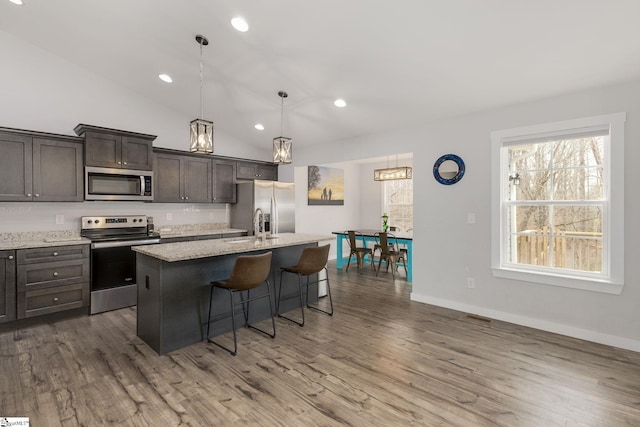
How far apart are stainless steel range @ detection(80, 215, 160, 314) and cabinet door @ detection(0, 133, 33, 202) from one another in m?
0.76

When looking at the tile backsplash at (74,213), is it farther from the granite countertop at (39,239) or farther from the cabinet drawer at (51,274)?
the cabinet drawer at (51,274)

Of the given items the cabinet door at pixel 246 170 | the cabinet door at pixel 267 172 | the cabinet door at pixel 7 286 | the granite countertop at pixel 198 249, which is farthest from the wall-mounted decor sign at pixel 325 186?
the cabinet door at pixel 7 286

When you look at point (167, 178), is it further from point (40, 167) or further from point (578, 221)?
point (578, 221)

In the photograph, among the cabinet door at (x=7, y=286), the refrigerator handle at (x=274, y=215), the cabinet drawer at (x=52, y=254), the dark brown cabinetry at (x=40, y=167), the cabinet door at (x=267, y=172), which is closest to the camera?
the cabinet door at (x=7, y=286)

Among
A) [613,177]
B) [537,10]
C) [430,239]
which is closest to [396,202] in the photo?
[430,239]

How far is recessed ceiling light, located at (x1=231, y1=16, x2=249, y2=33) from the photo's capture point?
2.94 meters

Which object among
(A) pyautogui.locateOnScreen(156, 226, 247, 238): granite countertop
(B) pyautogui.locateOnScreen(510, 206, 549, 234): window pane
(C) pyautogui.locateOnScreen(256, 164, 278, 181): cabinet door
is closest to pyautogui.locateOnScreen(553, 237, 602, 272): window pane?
(B) pyautogui.locateOnScreen(510, 206, 549, 234): window pane

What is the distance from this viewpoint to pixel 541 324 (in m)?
3.50

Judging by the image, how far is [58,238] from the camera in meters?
4.20

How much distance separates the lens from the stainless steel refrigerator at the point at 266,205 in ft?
18.4

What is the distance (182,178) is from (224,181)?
2.44 feet

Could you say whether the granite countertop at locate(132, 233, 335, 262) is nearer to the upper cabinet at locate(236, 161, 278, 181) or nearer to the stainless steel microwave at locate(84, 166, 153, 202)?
the stainless steel microwave at locate(84, 166, 153, 202)

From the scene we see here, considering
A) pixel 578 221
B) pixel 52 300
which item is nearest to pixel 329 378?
pixel 578 221

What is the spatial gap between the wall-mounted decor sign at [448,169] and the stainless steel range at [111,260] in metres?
3.89
